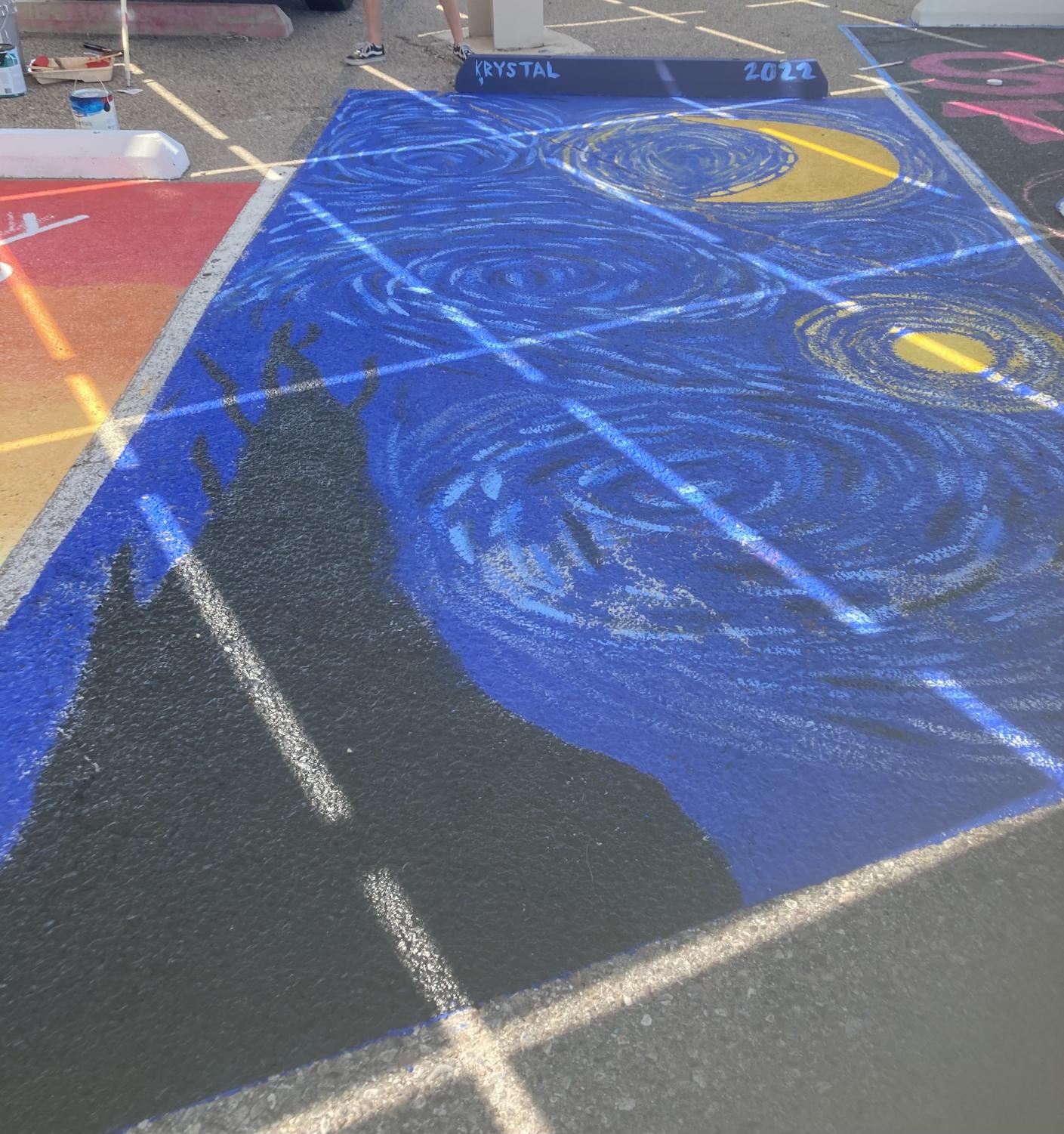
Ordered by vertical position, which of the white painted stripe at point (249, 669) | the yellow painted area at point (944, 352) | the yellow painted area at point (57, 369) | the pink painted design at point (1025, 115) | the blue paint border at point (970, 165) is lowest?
the yellow painted area at point (57, 369)

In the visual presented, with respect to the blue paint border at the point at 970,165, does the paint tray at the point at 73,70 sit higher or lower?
lower

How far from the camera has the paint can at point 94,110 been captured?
6.45m

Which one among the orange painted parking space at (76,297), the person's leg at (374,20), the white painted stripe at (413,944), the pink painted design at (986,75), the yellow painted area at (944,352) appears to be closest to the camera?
the white painted stripe at (413,944)

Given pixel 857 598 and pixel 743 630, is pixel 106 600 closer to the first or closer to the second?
pixel 743 630

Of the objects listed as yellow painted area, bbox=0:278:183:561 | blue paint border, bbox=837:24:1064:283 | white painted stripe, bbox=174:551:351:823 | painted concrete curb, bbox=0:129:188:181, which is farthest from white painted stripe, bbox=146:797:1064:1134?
painted concrete curb, bbox=0:129:188:181

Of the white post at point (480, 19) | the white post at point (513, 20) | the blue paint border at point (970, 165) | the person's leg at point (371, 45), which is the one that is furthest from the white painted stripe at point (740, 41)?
the person's leg at point (371, 45)

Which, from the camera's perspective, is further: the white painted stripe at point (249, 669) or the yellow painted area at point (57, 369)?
the yellow painted area at point (57, 369)

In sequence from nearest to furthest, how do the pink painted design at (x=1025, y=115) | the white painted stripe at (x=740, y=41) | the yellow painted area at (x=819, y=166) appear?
the yellow painted area at (x=819, y=166) → the pink painted design at (x=1025, y=115) → the white painted stripe at (x=740, y=41)

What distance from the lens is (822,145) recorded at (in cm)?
699

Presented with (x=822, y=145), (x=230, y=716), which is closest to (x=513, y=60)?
(x=822, y=145)

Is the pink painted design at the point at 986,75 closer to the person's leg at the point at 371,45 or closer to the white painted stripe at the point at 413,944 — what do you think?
the person's leg at the point at 371,45

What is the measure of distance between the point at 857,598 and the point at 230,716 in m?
1.79

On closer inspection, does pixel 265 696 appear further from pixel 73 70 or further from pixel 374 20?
pixel 374 20

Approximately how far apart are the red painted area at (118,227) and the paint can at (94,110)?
626 mm
